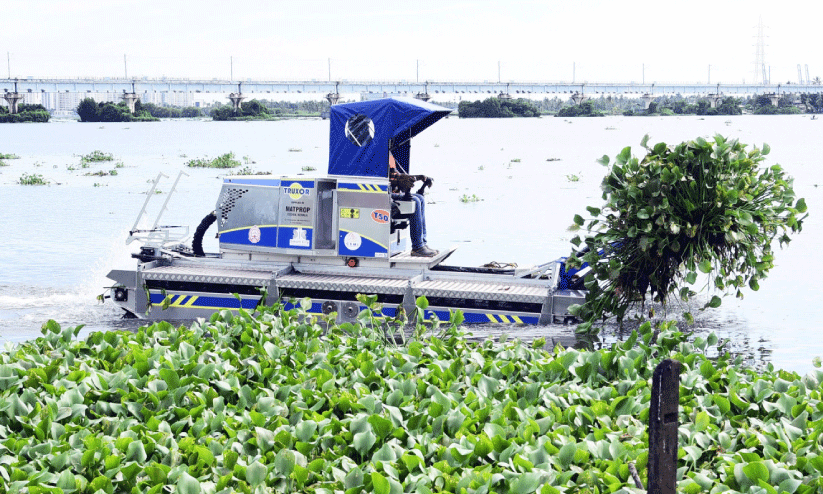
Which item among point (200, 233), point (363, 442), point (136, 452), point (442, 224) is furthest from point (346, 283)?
point (442, 224)

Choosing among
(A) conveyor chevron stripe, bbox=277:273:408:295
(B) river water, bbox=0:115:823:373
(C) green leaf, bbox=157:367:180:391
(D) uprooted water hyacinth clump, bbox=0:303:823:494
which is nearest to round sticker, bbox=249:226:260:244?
(A) conveyor chevron stripe, bbox=277:273:408:295

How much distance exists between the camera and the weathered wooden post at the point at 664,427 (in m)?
4.06

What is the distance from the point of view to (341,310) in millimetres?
15695

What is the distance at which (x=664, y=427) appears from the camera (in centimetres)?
417

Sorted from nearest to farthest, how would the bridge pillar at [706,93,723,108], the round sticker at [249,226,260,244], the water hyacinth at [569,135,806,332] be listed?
1. the water hyacinth at [569,135,806,332]
2. the round sticker at [249,226,260,244]
3. the bridge pillar at [706,93,723,108]

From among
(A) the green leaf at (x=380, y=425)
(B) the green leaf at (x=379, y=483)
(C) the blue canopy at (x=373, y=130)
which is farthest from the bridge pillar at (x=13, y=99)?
(B) the green leaf at (x=379, y=483)

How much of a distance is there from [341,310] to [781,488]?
11491mm

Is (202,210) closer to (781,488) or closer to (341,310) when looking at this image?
(341,310)

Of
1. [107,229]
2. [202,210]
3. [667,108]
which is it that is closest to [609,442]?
[107,229]

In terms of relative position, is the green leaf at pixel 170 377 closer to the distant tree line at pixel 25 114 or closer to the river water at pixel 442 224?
the river water at pixel 442 224

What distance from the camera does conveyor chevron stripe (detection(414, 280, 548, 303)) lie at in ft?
49.1

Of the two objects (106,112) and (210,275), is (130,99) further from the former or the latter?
(210,275)

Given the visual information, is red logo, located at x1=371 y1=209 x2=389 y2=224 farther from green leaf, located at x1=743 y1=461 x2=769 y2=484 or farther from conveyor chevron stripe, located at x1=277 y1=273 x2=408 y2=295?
green leaf, located at x1=743 y1=461 x2=769 y2=484

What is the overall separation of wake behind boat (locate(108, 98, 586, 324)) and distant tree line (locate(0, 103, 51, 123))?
12341 centimetres
